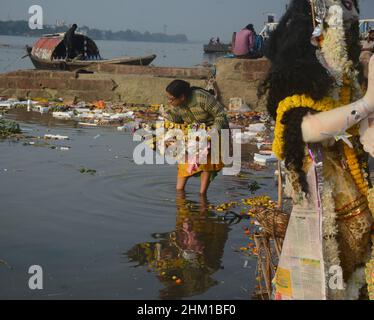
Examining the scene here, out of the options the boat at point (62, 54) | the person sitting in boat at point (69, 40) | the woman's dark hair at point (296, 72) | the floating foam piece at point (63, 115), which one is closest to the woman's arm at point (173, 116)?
the woman's dark hair at point (296, 72)

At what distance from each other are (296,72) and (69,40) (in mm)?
23078

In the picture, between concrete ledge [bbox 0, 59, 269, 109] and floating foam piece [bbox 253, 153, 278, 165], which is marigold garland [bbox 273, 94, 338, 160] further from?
concrete ledge [bbox 0, 59, 269, 109]

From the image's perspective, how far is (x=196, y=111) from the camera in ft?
27.3

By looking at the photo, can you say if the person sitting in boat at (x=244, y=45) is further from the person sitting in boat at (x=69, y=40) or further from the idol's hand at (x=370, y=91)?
the idol's hand at (x=370, y=91)

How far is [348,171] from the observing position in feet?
12.4

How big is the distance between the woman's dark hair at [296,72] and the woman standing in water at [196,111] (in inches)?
171

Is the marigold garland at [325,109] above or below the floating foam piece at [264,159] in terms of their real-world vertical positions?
above

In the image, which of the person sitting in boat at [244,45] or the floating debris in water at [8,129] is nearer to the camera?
the floating debris in water at [8,129]

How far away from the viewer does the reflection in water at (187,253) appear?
5535 mm

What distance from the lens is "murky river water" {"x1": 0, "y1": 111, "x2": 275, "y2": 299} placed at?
216 inches

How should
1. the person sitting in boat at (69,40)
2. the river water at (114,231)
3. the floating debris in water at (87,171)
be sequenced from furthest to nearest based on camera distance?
the person sitting in boat at (69,40) < the floating debris in water at (87,171) < the river water at (114,231)

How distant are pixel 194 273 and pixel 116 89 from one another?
41.7 ft

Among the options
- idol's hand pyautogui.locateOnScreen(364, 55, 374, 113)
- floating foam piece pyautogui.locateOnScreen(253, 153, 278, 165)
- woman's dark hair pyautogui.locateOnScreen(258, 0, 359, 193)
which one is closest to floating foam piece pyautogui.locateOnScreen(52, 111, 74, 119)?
floating foam piece pyautogui.locateOnScreen(253, 153, 278, 165)
